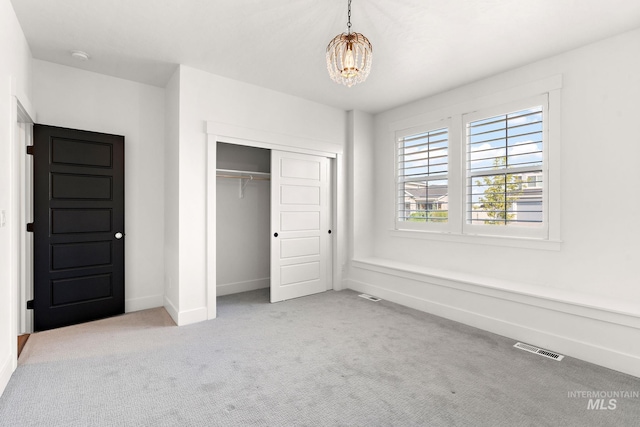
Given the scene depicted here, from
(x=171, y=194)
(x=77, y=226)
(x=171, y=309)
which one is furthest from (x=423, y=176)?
(x=77, y=226)

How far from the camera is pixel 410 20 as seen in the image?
2594 mm

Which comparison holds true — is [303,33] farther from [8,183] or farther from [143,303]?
[143,303]

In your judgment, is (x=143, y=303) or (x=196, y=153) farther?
(x=143, y=303)

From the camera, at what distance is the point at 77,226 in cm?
340

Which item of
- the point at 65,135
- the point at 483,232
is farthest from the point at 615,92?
the point at 65,135

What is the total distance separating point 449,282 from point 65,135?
14.1 feet

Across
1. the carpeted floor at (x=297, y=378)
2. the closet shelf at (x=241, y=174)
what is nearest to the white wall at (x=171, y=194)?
the carpeted floor at (x=297, y=378)

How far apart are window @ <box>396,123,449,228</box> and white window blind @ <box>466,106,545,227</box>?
0.34 meters

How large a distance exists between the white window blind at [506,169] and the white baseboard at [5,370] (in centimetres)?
434

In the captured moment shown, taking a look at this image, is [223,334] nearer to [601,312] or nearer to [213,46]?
[213,46]

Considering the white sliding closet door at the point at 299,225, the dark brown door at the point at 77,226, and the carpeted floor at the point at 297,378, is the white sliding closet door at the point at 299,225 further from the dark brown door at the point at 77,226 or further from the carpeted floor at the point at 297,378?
the dark brown door at the point at 77,226

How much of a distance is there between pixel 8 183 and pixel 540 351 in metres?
4.42

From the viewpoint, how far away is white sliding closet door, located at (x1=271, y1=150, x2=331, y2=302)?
427 cm

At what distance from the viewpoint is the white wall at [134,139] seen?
11.5ft
